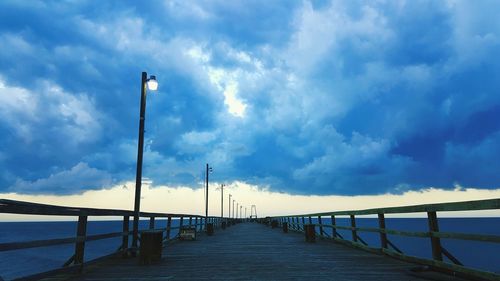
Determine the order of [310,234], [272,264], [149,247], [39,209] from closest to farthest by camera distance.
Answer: [39,209]
[272,264]
[149,247]
[310,234]

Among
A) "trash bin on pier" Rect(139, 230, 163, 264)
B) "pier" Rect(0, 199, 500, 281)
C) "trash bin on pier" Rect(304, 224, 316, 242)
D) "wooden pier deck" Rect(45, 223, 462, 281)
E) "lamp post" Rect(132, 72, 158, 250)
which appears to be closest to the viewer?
"pier" Rect(0, 199, 500, 281)

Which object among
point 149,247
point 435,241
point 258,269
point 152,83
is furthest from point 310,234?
point 152,83

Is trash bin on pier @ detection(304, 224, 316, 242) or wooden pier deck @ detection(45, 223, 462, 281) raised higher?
trash bin on pier @ detection(304, 224, 316, 242)

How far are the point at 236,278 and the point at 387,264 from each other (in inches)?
151

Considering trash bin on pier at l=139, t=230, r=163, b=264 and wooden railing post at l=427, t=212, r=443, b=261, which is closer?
wooden railing post at l=427, t=212, r=443, b=261

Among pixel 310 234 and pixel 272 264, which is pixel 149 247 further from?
pixel 310 234

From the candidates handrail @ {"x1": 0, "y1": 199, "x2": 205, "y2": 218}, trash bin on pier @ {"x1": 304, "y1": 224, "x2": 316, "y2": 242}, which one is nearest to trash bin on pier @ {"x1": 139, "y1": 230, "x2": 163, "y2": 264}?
handrail @ {"x1": 0, "y1": 199, "x2": 205, "y2": 218}

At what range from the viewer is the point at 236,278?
274 inches

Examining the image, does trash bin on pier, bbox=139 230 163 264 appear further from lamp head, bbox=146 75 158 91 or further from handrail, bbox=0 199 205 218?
lamp head, bbox=146 75 158 91

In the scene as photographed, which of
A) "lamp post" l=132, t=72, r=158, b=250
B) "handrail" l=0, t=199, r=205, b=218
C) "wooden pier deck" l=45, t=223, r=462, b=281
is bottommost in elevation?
"wooden pier deck" l=45, t=223, r=462, b=281

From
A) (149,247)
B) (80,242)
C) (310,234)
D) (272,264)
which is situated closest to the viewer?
(80,242)

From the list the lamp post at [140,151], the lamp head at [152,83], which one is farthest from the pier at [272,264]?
the lamp head at [152,83]

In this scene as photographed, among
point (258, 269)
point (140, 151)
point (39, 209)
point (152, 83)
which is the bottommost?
point (258, 269)

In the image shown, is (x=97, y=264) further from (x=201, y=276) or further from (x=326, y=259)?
(x=326, y=259)
